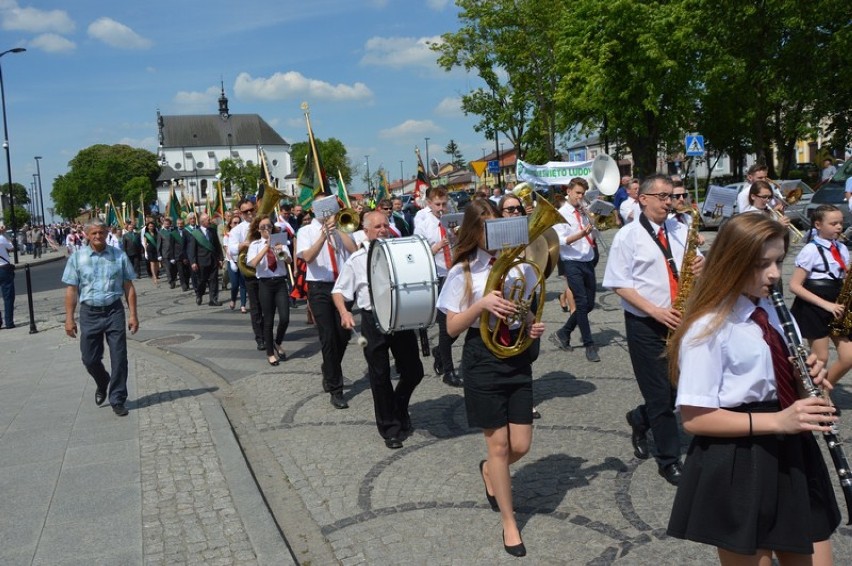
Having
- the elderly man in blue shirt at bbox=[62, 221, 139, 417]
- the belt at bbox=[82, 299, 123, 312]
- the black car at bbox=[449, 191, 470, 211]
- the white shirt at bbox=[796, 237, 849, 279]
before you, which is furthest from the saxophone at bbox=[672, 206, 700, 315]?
the black car at bbox=[449, 191, 470, 211]

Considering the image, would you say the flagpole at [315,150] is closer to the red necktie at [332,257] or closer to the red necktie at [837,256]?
the red necktie at [332,257]

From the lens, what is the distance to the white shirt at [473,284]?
417cm

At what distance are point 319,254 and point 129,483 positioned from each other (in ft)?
8.96

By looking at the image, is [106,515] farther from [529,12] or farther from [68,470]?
[529,12]

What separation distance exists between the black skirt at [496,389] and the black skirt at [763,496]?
1573 millimetres

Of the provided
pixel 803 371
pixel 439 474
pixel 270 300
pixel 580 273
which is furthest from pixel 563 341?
pixel 803 371

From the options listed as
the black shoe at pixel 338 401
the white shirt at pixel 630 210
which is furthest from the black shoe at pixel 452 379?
the white shirt at pixel 630 210

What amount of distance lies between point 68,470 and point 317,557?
96.2 inches

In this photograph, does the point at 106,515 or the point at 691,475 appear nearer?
the point at 691,475

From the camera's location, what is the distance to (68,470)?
5652 mm

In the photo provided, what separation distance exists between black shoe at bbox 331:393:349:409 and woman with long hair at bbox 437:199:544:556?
121 inches

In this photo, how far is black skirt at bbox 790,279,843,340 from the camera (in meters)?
5.88

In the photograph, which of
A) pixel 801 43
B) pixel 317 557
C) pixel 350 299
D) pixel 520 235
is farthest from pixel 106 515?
pixel 801 43

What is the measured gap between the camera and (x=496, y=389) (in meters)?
4.07
